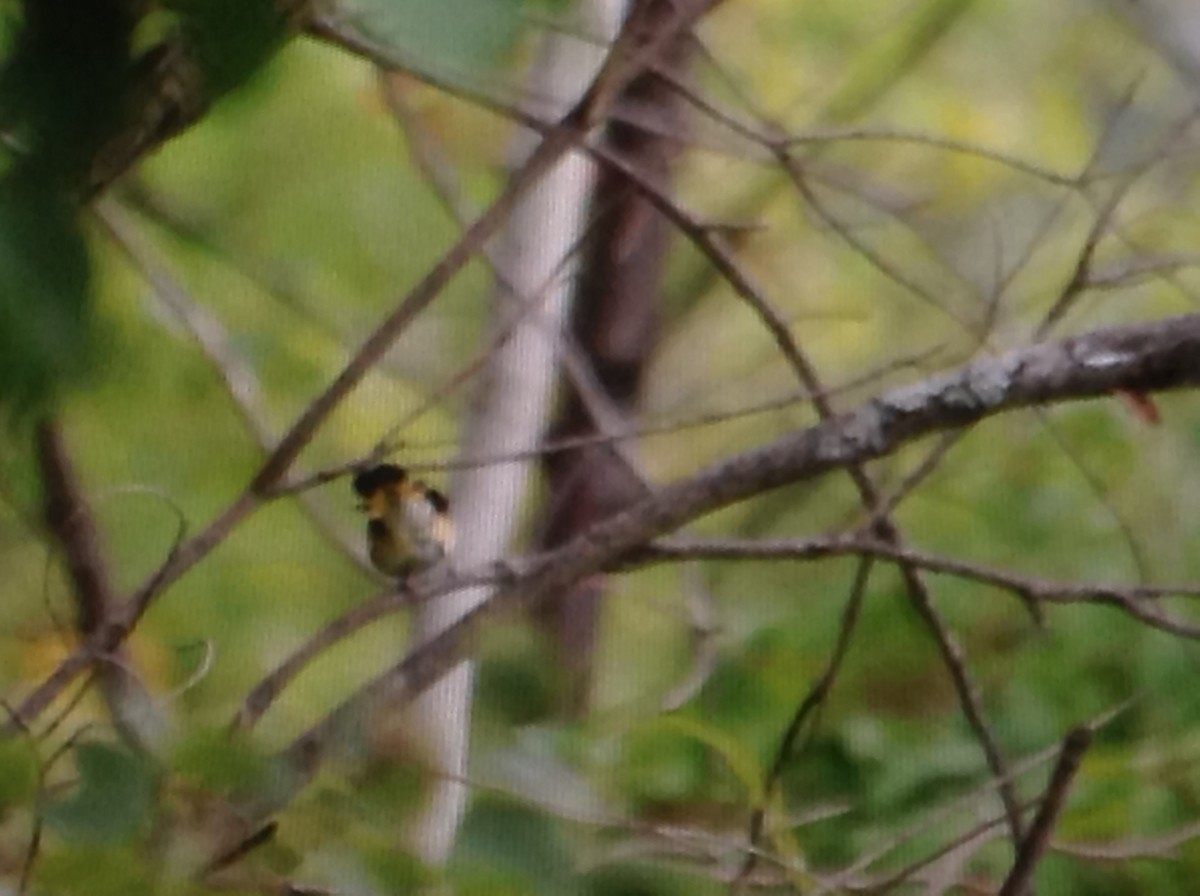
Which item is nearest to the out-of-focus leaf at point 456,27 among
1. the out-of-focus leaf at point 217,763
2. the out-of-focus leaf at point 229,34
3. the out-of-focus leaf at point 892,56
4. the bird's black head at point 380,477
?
the out-of-focus leaf at point 229,34

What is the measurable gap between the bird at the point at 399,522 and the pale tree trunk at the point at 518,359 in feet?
0.08

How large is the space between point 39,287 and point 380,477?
A: 0.37 m

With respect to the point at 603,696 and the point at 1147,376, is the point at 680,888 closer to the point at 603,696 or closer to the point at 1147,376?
the point at 603,696

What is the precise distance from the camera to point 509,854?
52 centimetres

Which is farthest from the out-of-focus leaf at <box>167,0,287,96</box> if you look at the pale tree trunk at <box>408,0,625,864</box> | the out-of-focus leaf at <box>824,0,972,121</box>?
the out-of-focus leaf at <box>824,0,972,121</box>

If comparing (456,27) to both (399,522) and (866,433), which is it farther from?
(399,522)

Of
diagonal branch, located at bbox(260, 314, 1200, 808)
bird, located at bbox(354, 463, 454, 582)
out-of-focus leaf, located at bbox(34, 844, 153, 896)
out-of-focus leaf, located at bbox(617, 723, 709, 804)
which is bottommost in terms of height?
out-of-focus leaf, located at bbox(34, 844, 153, 896)

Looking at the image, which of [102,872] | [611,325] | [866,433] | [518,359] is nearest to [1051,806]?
[866,433]

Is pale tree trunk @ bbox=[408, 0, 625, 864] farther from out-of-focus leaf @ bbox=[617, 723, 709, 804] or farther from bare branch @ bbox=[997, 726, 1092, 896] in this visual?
bare branch @ bbox=[997, 726, 1092, 896]

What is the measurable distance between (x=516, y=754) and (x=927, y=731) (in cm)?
20

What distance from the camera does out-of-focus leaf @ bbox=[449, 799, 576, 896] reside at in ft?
1.60

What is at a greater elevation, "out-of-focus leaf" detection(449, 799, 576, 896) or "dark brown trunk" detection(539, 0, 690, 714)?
"dark brown trunk" detection(539, 0, 690, 714)

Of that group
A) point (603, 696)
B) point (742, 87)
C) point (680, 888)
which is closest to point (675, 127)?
point (742, 87)

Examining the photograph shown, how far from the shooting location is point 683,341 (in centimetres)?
97
